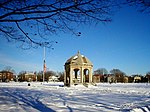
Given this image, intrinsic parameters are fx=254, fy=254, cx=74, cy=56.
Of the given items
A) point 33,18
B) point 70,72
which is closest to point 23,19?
point 33,18

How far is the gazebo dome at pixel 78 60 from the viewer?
Answer: 4781 cm

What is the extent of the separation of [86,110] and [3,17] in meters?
6.08

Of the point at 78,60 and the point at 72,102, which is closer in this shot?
the point at 72,102

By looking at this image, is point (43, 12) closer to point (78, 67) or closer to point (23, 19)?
point (23, 19)

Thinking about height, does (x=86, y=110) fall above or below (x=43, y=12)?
below

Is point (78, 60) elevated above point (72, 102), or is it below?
above

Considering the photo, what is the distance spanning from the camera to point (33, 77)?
173375mm

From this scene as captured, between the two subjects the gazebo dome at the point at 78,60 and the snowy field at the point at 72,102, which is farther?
the gazebo dome at the point at 78,60

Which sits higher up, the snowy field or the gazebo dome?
the gazebo dome

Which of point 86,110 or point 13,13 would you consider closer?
point 13,13

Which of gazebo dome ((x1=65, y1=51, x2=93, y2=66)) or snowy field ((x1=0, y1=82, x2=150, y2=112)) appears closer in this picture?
snowy field ((x1=0, y1=82, x2=150, y2=112))

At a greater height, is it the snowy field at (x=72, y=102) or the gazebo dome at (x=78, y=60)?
the gazebo dome at (x=78, y=60)

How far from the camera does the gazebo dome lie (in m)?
47.8

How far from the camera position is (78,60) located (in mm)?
48312
